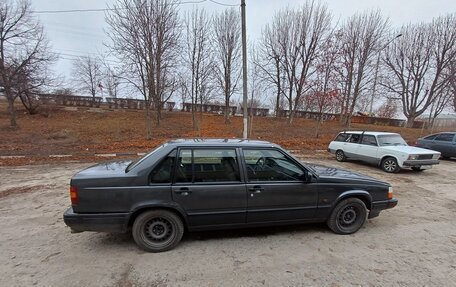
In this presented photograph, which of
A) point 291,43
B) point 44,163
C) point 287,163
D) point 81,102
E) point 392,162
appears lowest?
point 44,163

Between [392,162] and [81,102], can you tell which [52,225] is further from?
[81,102]

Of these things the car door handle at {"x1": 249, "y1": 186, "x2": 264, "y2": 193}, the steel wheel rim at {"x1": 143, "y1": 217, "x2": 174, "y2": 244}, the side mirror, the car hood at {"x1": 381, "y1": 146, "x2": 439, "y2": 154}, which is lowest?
the steel wheel rim at {"x1": 143, "y1": 217, "x2": 174, "y2": 244}

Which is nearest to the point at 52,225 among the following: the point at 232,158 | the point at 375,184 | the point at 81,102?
the point at 232,158

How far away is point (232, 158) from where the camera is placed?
356cm

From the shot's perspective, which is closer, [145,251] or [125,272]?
[125,272]

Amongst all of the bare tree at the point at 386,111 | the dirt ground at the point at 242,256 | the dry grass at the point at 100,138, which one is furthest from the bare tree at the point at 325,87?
the bare tree at the point at 386,111

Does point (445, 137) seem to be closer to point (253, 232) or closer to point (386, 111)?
point (253, 232)

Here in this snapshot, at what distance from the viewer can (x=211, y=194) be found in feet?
11.0

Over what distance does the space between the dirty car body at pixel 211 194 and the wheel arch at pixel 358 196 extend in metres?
0.01

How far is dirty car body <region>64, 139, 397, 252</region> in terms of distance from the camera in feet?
10.2

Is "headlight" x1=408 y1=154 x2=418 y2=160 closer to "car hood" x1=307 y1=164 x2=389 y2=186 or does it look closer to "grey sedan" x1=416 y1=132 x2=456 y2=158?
"grey sedan" x1=416 y1=132 x2=456 y2=158

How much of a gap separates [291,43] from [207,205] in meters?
23.4

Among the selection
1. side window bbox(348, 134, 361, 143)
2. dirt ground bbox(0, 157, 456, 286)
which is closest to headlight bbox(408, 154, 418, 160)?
side window bbox(348, 134, 361, 143)

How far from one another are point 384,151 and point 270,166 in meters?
7.40
